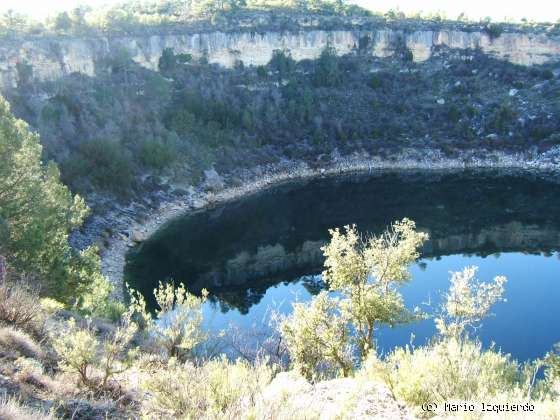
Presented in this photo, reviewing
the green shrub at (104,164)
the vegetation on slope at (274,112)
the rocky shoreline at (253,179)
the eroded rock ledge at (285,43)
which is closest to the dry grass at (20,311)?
the rocky shoreline at (253,179)

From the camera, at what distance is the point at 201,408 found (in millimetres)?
7145

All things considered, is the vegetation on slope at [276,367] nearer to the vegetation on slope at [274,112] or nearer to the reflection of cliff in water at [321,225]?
the reflection of cliff in water at [321,225]

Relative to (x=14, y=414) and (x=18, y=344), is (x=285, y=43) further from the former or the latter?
(x=14, y=414)

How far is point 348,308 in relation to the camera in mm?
12867

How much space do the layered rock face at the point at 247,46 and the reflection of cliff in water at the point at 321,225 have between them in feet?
68.1

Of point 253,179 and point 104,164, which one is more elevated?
point 104,164

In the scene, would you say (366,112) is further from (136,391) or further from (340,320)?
(136,391)

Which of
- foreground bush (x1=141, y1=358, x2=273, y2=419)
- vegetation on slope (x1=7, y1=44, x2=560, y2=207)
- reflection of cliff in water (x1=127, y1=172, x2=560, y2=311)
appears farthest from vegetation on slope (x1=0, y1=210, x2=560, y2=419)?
vegetation on slope (x1=7, y1=44, x2=560, y2=207)

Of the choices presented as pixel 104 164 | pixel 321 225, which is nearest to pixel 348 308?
pixel 321 225

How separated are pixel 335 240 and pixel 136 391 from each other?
608 cm

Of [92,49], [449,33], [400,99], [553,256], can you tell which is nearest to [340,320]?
[553,256]

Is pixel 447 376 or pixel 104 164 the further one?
pixel 104 164

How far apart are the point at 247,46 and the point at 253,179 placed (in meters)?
22.4

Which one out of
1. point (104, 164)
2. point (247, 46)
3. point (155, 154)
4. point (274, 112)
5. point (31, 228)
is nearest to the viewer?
point (31, 228)
